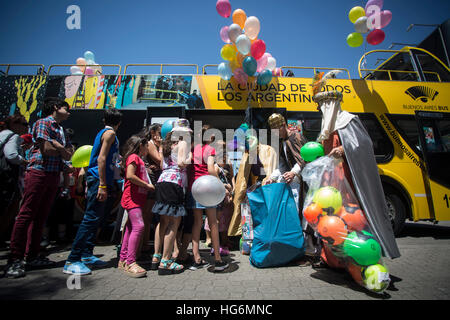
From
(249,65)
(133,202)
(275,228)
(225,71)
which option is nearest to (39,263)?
(133,202)

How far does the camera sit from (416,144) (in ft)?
13.8

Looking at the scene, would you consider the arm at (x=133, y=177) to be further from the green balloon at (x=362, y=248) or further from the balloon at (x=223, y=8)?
the balloon at (x=223, y=8)

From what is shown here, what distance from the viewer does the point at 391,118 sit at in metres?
4.25

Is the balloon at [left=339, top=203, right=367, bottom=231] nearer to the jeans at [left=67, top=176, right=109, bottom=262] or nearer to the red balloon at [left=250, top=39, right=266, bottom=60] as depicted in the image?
the jeans at [left=67, top=176, right=109, bottom=262]

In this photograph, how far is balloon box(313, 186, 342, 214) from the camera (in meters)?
2.01

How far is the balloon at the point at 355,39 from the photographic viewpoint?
15.0ft

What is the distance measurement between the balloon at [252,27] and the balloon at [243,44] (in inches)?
13.5

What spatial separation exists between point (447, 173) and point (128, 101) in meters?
6.88

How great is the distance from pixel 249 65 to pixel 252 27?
94 cm

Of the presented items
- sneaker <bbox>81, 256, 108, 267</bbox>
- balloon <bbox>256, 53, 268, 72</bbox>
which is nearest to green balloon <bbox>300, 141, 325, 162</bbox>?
balloon <bbox>256, 53, 268, 72</bbox>

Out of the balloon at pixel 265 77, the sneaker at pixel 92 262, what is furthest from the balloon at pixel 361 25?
the sneaker at pixel 92 262

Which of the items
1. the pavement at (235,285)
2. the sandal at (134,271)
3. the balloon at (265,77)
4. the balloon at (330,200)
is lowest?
the pavement at (235,285)
